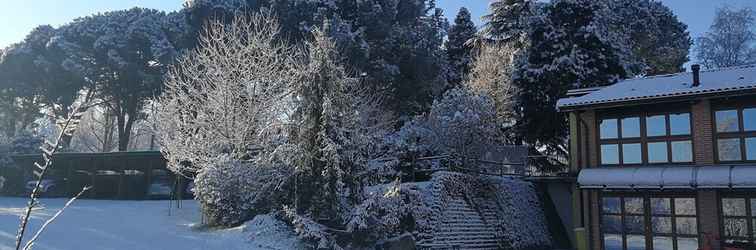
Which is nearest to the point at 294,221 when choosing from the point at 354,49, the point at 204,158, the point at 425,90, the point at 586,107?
the point at 204,158

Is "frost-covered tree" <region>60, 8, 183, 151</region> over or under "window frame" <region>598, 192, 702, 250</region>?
over

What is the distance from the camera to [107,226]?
56.1 feet

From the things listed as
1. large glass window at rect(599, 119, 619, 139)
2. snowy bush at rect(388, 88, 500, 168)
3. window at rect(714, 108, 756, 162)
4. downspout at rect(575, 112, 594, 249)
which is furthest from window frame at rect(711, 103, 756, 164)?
snowy bush at rect(388, 88, 500, 168)

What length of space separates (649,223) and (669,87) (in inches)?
151

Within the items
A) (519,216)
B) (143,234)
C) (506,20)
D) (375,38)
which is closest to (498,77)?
(506,20)

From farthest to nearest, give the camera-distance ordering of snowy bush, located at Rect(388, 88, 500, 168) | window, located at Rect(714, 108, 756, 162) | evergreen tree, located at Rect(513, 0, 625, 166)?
evergreen tree, located at Rect(513, 0, 625, 166)
snowy bush, located at Rect(388, 88, 500, 168)
window, located at Rect(714, 108, 756, 162)

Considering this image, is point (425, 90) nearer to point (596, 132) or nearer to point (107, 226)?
point (596, 132)

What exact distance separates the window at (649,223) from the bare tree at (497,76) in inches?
419

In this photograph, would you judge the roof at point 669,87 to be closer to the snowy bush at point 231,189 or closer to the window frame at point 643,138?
the window frame at point 643,138

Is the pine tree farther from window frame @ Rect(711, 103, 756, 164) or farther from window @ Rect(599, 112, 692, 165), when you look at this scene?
window frame @ Rect(711, 103, 756, 164)

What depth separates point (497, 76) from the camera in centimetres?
3012

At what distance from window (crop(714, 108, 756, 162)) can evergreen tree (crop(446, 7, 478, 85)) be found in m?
17.8

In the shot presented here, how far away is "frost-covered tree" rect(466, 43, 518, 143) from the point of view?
2767 cm

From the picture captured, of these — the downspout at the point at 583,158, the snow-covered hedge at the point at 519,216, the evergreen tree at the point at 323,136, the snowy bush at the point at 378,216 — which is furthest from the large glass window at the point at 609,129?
the evergreen tree at the point at 323,136
